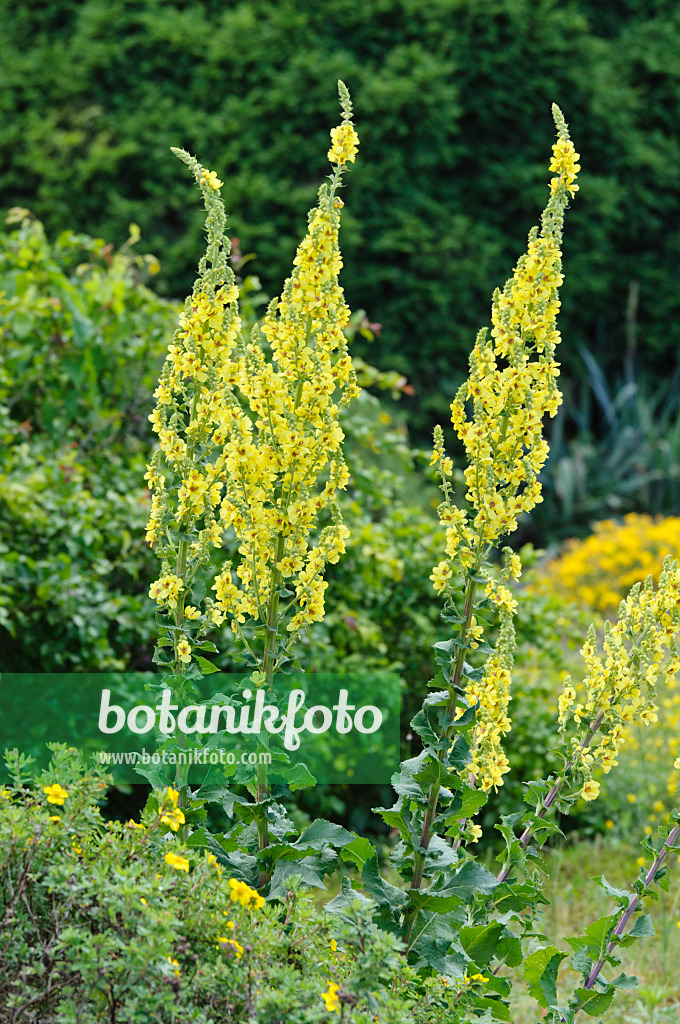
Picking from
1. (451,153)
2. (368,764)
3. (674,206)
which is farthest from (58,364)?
(674,206)

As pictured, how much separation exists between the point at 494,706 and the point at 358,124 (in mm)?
5466

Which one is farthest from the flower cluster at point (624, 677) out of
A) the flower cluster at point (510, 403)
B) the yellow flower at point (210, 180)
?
the yellow flower at point (210, 180)

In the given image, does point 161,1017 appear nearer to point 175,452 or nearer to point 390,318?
point 175,452

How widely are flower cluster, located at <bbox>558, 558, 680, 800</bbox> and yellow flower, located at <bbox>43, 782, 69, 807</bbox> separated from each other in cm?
94

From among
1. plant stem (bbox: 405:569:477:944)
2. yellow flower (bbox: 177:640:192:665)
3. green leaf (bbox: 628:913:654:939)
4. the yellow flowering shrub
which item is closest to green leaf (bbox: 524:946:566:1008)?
green leaf (bbox: 628:913:654:939)

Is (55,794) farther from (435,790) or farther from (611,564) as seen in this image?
(611,564)

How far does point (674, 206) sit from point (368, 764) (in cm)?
597

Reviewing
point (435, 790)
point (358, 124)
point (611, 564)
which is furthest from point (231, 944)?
point (358, 124)

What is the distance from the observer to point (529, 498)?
1774mm

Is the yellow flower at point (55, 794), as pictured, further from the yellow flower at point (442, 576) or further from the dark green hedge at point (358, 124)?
the dark green hedge at point (358, 124)

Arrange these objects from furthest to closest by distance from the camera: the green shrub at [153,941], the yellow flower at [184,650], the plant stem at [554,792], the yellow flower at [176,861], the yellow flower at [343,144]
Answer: the plant stem at [554,792] → the yellow flower at [184,650] → the yellow flower at [343,144] → the yellow flower at [176,861] → the green shrub at [153,941]

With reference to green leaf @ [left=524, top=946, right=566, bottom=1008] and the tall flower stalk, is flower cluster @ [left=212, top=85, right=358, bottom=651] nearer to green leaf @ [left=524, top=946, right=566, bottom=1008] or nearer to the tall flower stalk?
the tall flower stalk

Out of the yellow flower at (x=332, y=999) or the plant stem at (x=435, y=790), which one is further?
the plant stem at (x=435, y=790)

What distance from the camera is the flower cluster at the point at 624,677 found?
75.7 inches
